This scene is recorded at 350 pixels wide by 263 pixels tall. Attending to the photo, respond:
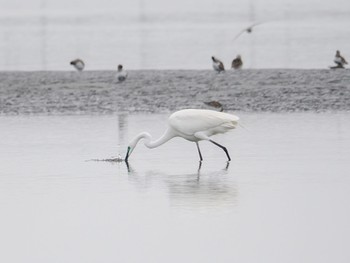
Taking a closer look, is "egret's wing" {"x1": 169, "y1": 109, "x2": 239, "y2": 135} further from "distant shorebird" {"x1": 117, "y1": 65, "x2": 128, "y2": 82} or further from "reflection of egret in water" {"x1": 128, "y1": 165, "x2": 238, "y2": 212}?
"distant shorebird" {"x1": 117, "y1": 65, "x2": 128, "y2": 82}

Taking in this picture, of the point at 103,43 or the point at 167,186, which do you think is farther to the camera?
the point at 103,43

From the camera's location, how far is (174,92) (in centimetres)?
2455

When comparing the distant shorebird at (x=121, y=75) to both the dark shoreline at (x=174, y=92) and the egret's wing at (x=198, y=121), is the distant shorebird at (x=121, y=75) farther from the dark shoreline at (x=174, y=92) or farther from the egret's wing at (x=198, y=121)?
the egret's wing at (x=198, y=121)

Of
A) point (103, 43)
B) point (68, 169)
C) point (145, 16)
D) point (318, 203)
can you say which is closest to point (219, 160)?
point (68, 169)

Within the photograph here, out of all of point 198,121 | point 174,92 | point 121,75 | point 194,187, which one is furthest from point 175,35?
point 194,187

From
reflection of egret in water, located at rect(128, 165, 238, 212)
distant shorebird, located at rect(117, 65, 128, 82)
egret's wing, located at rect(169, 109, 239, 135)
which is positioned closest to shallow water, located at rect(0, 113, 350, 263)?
reflection of egret in water, located at rect(128, 165, 238, 212)

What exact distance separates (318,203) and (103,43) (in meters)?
35.1

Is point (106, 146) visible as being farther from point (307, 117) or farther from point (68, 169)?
point (307, 117)

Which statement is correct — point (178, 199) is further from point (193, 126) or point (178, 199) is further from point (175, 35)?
point (175, 35)

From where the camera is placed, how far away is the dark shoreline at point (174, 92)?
75.6ft

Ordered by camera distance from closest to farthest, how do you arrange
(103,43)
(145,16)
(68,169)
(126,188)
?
(126,188) < (68,169) < (103,43) < (145,16)

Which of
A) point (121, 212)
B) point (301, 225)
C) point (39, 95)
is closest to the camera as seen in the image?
point (301, 225)

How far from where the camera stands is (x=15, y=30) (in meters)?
56.3

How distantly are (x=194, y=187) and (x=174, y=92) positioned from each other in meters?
12.6
